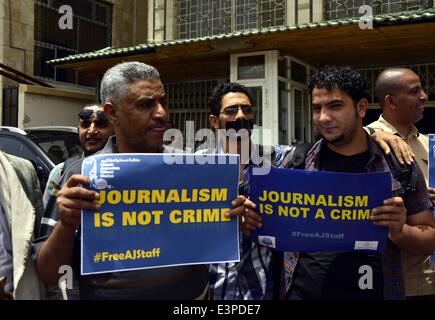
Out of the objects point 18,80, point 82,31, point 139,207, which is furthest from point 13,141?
point 82,31

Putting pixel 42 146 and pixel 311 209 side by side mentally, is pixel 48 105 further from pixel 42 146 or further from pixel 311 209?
pixel 311 209

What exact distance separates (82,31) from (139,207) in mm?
12131

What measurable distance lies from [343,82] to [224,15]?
28.1ft

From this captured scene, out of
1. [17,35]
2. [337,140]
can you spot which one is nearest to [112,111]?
[337,140]

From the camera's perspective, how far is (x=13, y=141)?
17.3 ft

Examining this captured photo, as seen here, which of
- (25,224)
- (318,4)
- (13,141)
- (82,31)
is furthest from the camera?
(82,31)

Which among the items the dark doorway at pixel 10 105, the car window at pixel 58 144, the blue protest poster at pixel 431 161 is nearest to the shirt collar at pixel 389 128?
the blue protest poster at pixel 431 161

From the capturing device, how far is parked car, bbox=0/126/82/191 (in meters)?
4.97

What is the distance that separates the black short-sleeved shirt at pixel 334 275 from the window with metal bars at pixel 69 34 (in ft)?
37.7

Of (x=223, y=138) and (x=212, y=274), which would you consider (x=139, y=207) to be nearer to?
(x=212, y=274)

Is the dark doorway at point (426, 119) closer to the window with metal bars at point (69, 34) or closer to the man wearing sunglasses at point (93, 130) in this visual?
the man wearing sunglasses at point (93, 130)

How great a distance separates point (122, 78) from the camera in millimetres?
1953

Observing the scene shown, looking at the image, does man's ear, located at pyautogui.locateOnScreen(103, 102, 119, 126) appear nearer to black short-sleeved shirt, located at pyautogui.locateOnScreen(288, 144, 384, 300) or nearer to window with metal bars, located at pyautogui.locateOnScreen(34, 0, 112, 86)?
black short-sleeved shirt, located at pyautogui.locateOnScreen(288, 144, 384, 300)

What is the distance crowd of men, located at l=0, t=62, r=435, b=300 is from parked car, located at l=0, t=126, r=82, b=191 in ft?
9.79
